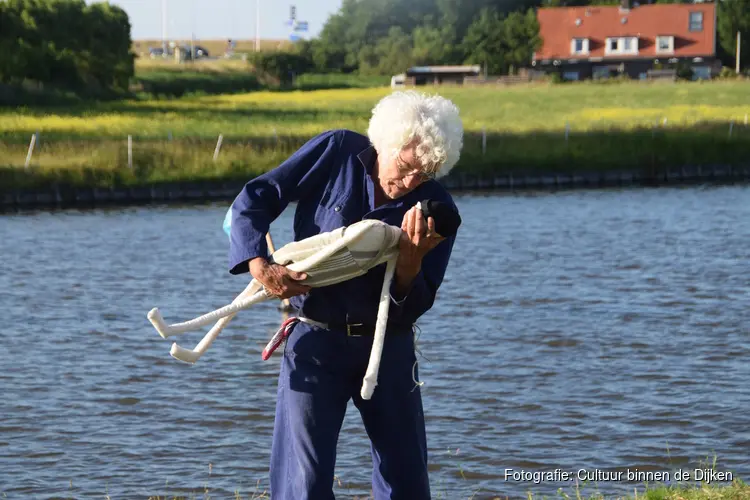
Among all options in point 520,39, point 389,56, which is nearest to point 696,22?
point 520,39

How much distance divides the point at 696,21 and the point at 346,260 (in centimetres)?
8907

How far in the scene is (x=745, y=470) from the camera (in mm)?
8023

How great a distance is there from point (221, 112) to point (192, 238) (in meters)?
29.1

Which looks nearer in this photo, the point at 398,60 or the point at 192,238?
the point at 192,238

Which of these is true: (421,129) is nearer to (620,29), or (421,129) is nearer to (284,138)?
(284,138)

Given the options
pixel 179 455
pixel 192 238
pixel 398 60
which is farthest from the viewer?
pixel 398 60

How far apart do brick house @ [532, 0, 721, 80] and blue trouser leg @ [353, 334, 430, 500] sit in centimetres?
8664

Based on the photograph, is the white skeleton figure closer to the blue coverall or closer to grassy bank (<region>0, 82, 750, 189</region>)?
the blue coverall

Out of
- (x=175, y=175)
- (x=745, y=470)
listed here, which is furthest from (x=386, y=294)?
(x=175, y=175)

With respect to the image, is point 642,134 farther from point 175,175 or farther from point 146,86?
point 146,86

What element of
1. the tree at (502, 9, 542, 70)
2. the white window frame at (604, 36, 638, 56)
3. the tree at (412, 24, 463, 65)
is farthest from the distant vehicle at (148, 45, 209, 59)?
the white window frame at (604, 36, 638, 56)

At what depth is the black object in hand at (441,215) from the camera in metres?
4.27

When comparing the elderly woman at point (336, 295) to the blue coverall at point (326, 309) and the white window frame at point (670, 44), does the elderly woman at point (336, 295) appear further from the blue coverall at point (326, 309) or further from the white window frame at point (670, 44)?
the white window frame at point (670, 44)

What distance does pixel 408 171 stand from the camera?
172 inches
